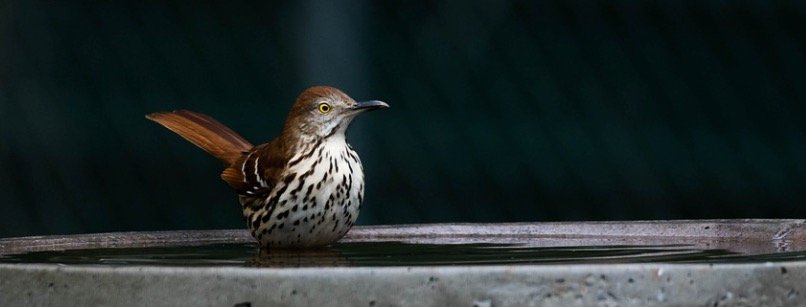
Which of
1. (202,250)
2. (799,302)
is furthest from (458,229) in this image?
(799,302)

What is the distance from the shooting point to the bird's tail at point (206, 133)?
4.02 meters

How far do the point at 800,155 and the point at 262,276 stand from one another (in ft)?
Result: 16.4

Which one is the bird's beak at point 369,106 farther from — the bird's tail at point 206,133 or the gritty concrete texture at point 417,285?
the gritty concrete texture at point 417,285

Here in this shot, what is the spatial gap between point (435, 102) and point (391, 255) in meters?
3.36

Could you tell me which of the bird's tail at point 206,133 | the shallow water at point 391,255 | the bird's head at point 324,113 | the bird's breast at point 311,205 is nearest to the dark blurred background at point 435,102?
the bird's tail at point 206,133

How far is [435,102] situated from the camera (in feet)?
20.5

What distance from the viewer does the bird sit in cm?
→ 344

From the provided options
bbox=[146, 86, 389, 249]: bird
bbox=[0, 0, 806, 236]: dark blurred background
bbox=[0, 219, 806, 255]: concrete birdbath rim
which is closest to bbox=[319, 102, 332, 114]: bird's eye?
bbox=[146, 86, 389, 249]: bird

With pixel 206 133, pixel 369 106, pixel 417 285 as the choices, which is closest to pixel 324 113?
pixel 369 106

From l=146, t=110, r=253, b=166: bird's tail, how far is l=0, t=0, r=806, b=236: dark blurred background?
174cm

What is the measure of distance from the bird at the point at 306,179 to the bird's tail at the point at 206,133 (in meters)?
0.21

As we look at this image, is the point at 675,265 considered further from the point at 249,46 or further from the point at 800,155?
the point at 800,155

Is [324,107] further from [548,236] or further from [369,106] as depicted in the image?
[548,236]

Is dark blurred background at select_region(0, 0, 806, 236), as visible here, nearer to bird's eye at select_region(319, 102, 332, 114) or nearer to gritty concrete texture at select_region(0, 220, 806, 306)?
bird's eye at select_region(319, 102, 332, 114)
